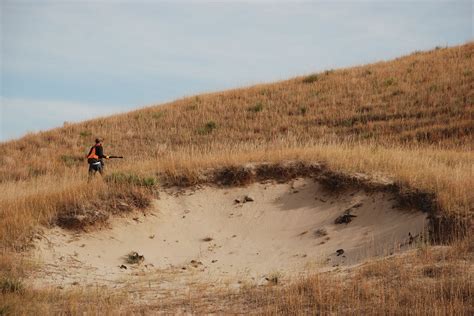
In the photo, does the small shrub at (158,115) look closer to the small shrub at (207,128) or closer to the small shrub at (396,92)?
the small shrub at (207,128)

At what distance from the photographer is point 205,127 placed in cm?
3008

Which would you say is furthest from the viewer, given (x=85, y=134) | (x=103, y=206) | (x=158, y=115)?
(x=158, y=115)

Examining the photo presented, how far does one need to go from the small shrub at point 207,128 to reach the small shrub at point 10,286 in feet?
66.8

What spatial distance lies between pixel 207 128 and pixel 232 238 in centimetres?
1684

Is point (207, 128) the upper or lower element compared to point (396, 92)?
lower

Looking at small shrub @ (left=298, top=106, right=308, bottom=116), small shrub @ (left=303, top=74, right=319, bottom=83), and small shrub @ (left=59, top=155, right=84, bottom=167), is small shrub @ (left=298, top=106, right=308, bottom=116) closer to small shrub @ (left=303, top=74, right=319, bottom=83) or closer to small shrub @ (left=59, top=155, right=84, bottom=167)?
small shrub @ (left=303, top=74, right=319, bottom=83)

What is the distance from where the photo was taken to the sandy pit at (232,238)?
35.8ft

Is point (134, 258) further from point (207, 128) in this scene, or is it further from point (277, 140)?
point (207, 128)

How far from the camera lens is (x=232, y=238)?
13.5m

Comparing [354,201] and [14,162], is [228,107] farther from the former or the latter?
[354,201]

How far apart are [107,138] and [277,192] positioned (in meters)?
17.9

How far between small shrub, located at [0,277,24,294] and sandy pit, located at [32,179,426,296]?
905 mm

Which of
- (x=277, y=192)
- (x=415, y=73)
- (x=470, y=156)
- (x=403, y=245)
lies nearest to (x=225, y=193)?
(x=277, y=192)

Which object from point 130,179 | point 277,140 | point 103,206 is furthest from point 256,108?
point 103,206
